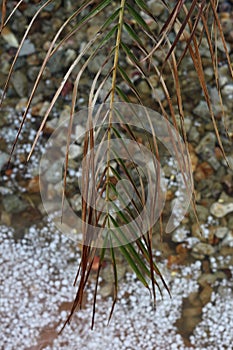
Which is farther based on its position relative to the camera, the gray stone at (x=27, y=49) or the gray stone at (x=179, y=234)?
the gray stone at (x=27, y=49)

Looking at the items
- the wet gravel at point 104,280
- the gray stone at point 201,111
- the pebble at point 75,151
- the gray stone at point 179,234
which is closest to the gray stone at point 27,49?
the wet gravel at point 104,280

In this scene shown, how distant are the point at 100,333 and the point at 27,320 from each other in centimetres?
13

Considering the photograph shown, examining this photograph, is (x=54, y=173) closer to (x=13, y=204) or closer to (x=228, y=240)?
(x=13, y=204)

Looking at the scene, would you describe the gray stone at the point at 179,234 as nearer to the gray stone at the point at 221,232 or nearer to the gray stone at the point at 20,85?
the gray stone at the point at 221,232

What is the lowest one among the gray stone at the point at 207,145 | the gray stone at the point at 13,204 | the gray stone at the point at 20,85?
the gray stone at the point at 207,145

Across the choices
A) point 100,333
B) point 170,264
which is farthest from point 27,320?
point 170,264

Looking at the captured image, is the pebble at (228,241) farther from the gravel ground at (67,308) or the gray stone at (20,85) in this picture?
the gray stone at (20,85)

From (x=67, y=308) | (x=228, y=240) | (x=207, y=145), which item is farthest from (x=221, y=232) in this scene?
(x=67, y=308)

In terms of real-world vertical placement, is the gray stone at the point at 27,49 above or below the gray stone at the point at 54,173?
above

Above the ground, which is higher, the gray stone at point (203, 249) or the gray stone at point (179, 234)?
the gray stone at point (179, 234)

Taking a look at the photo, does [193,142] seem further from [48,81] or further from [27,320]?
[27,320]

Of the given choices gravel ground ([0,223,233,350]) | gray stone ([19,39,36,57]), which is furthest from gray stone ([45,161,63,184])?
gray stone ([19,39,36,57])

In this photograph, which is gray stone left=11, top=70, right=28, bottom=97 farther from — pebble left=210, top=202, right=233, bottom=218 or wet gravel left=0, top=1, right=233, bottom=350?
pebble left=210, top=202, right=233, bottom=218

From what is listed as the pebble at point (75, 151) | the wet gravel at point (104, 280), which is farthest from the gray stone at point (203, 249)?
the pebble at point (75, 151)
